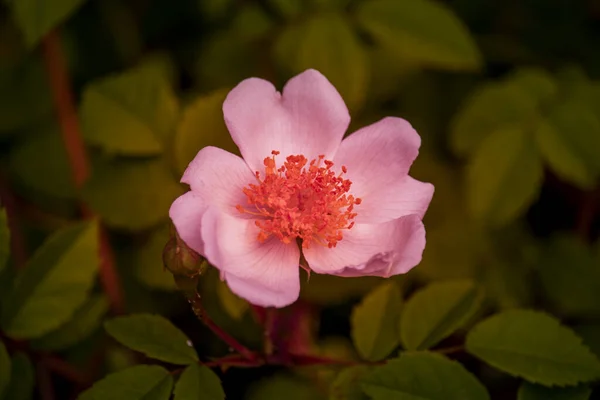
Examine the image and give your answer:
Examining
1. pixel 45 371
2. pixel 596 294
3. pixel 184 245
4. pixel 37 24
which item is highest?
pixel 37 24

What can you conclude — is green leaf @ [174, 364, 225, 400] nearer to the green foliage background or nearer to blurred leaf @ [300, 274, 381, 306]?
the green foliage background

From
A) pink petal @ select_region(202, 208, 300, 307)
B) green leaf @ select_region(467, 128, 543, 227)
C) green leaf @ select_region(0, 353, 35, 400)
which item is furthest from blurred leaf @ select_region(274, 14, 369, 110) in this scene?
green leaf @ select_region(0, 353, 35, 400)

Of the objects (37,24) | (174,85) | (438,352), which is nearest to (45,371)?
(37,24)

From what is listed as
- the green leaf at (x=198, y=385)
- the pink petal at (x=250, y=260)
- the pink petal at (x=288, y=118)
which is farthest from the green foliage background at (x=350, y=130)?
the pink petal at (x=288, y=118)

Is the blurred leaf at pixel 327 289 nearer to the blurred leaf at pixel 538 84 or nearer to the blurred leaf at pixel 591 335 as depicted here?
the blurred leaf at pixel 591 335

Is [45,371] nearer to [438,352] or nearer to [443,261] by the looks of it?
[438,352]

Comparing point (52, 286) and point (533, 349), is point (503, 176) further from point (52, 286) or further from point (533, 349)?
point (52, 286)
